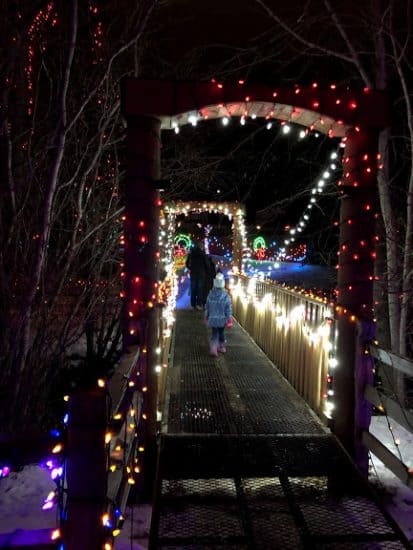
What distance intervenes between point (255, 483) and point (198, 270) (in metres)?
9.48

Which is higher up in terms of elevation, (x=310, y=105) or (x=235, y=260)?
(x=310, y=105)

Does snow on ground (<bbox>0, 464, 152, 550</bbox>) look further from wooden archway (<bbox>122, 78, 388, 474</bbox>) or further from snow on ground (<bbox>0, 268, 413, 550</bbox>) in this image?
wooden archway (<bbox>122, 78, 388, 474</bbox>)

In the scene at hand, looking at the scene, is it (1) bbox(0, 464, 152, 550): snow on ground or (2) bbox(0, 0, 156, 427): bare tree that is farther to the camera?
(2) bbox(0, 0, 156, 427): bare tree

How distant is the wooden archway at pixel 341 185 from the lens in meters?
4.60

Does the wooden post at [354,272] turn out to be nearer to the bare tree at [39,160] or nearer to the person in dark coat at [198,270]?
the bare tree at [39,160]

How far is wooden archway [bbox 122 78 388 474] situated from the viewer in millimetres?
4602

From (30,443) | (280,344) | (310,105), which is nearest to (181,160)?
(280,344)

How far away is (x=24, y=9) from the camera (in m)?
5.16

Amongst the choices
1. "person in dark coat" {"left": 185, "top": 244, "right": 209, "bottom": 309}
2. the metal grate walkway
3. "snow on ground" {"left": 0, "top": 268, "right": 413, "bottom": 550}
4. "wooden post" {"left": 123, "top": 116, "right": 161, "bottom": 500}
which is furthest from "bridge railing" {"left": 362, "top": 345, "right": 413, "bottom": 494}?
"person in dark coat" {"left": 185, "top": 244, "right": 209, "bottom": 309}

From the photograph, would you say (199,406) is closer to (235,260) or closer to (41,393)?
(41,393)

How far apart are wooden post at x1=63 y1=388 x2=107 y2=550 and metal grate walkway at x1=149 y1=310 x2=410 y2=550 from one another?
1152 millimetres

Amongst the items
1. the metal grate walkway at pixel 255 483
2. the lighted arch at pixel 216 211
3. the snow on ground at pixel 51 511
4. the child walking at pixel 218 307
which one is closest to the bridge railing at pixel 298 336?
the metal grate walkway at pixel 255 483

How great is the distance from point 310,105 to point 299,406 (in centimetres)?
354

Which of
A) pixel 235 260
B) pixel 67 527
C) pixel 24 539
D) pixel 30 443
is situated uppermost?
pixel 235 260
